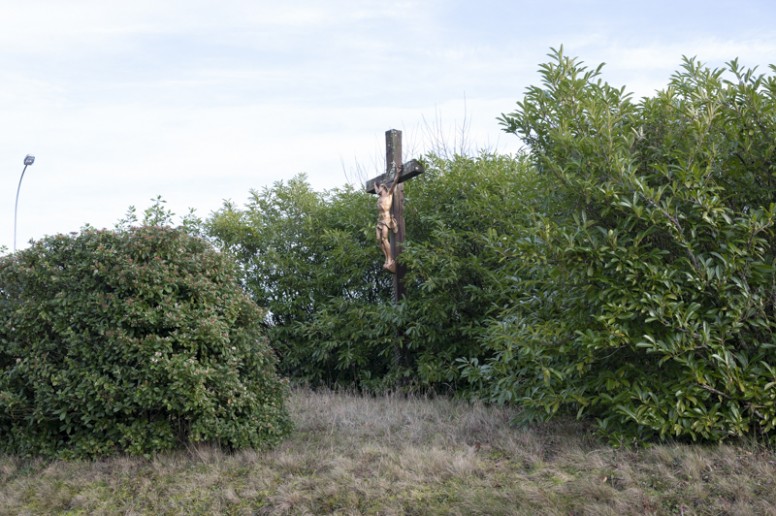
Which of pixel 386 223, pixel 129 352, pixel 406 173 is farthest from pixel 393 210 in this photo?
pixel 129 352

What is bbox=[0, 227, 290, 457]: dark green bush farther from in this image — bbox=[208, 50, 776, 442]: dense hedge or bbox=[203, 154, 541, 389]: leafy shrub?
bbox=[203, 154, 541, 389]: leafy shrub

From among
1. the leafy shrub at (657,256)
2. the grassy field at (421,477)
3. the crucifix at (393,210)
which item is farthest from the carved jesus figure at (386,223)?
the leafy shrub at (657,256)

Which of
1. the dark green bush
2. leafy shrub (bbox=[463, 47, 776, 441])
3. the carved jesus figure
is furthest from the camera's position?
the carved jesus figure

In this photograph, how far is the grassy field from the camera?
4855 mm

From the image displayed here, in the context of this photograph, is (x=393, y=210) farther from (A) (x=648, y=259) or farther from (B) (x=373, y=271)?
(A) (x=648, y=259)

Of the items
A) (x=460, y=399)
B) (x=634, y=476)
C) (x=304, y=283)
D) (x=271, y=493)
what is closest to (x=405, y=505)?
(x=271, y=493)

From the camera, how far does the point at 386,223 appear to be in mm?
10203

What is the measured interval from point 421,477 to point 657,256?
2495mm

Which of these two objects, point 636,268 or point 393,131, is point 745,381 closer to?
point 636,268

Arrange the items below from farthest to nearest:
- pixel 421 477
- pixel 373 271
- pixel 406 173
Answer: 1. pixel 373 271
2. pixel 406 173
3. pixel 421 477

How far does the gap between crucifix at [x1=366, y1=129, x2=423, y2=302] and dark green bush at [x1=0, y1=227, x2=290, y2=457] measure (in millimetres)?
3397

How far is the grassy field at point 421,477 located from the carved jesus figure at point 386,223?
3289 mm

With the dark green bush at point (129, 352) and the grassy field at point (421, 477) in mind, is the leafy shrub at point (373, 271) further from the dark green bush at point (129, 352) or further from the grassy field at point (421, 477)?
the dark green bush at point (129, 352)

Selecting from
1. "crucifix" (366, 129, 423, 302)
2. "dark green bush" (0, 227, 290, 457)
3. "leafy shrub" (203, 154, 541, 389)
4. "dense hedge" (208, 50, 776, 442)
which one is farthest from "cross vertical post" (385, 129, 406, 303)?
"dark green bush" (0, 227, 290, 457)
